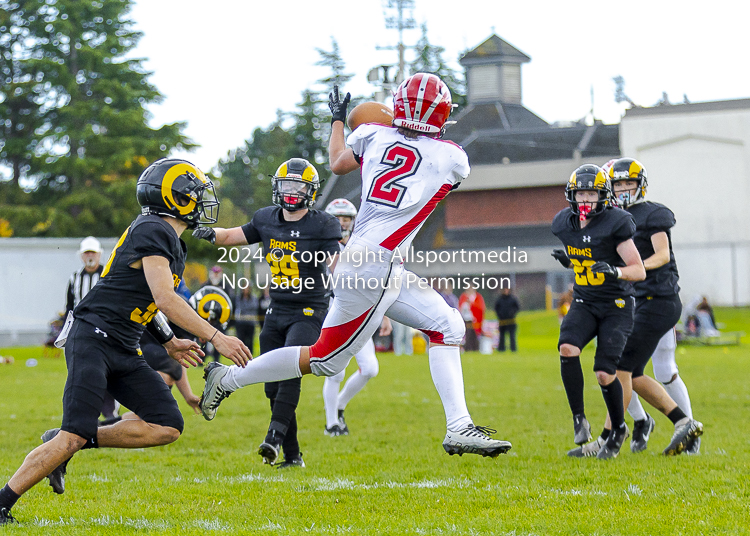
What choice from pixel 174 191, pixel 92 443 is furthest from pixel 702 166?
pixel 92 443

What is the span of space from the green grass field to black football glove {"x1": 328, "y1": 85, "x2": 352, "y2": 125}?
2237 mm

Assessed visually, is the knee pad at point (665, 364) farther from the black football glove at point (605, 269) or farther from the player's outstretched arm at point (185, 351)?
the player's outstretched arm at point (185, 351)

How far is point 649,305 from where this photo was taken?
6.68 metres

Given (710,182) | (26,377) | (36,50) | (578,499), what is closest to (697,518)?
(578,499)

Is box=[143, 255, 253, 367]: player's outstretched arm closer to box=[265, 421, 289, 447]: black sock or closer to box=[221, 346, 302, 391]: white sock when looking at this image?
box=[221, 346, 302, 391]: white sock

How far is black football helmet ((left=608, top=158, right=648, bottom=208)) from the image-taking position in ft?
22.1

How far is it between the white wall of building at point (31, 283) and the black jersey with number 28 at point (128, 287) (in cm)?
1885

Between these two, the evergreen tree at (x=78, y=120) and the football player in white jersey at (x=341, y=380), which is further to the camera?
the evergreen tree at (x=78, y=120)

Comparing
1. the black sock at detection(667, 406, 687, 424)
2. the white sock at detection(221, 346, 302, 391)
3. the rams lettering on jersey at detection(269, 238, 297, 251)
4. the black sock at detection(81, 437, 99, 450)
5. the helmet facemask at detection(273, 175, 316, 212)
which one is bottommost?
the black sock at detection(667, 406, 687, 424)

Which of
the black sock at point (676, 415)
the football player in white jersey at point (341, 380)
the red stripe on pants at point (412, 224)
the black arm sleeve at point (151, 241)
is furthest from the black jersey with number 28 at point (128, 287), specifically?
the black sock at point (676, 415)

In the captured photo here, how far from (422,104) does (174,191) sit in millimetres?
1391

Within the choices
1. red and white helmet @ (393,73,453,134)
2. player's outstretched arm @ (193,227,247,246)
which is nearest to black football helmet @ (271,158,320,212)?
player's outstretched arm @ (193,227,247,246)

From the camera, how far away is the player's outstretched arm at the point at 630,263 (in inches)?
236

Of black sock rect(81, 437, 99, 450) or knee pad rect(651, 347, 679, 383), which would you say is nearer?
black sock rect(81, 437, 99, 450)
